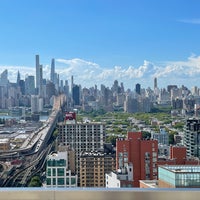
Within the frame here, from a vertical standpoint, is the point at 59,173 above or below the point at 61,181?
above

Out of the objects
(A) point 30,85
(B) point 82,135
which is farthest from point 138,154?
(A) point 30,85

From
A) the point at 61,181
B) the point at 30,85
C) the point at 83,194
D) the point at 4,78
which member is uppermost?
the point at 4,78

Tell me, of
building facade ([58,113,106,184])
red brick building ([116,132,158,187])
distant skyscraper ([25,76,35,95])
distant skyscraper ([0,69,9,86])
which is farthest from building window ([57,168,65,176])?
distant skyscraper ([25,76,35,95])

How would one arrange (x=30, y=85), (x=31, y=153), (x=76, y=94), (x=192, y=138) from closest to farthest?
1. (x=31, y=153)
2. (x=192, y=138)
3. (x=30, y=85)
4. (x=76, y=94)

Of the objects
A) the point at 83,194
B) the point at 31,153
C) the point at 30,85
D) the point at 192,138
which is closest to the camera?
the point at 83,194

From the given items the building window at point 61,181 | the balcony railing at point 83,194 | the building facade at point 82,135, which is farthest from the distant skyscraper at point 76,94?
the balcony railing at point 83,194

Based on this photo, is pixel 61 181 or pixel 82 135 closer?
pixel 61 181

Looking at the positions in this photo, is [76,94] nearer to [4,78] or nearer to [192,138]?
[4,78]

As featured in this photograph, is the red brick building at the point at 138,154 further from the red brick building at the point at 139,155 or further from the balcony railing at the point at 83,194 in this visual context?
the balcony railing at the point at 83,194

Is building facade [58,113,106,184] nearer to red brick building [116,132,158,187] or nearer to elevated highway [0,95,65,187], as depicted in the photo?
elevated highway [0,95,65,187]
